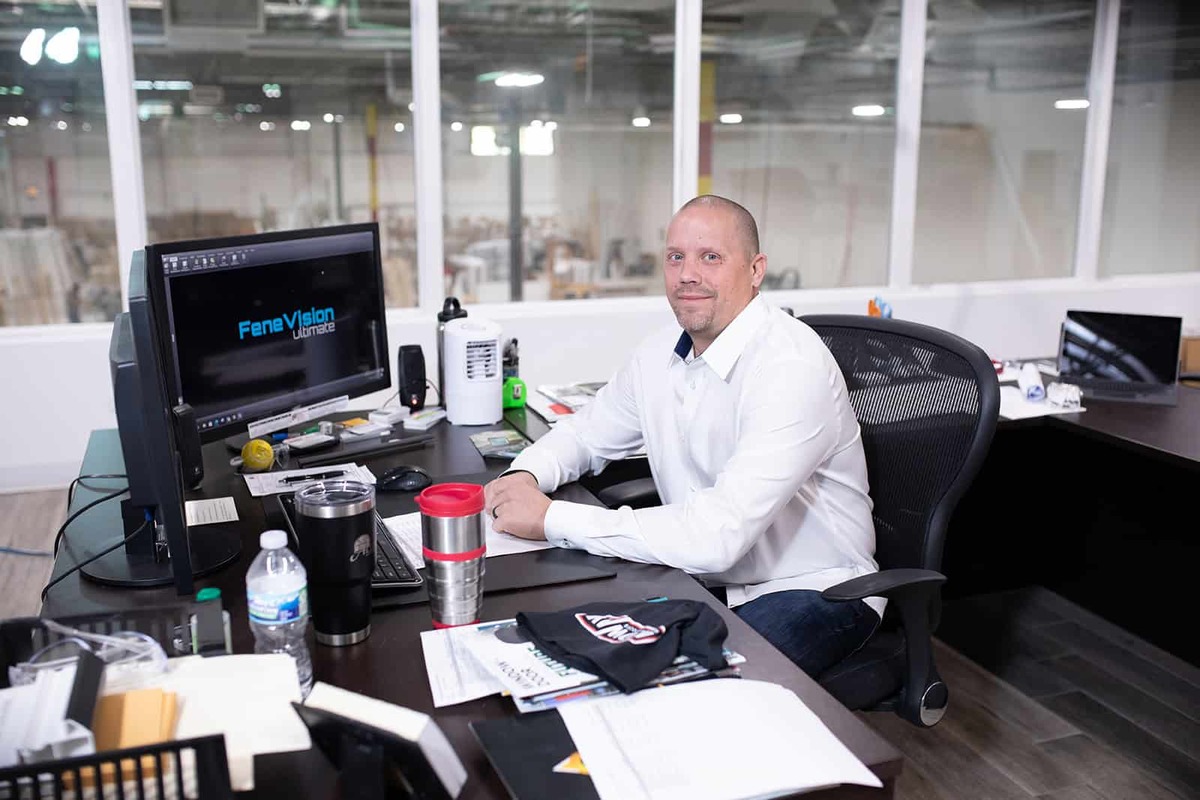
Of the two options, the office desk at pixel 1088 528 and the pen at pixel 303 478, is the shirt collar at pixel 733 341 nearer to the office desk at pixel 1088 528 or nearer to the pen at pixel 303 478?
the pen at pixel 303 478

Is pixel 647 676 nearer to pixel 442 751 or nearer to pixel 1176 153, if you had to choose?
pixel 442 751

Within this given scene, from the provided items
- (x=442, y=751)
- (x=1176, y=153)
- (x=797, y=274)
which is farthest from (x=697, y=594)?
(x=1176, y=153)

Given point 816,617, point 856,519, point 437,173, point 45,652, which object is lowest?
point 816,617

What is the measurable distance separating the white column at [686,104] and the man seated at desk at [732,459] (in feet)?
9.89

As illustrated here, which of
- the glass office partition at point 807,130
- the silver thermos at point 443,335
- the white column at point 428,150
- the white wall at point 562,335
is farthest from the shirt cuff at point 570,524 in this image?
the glass office partition at point 807,130

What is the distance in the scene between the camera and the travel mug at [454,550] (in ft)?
4.23

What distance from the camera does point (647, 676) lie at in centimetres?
115

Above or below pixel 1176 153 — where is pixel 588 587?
below

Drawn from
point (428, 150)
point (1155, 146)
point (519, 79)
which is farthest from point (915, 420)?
point (1155, 146)

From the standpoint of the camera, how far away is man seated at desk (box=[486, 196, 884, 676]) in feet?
5.38

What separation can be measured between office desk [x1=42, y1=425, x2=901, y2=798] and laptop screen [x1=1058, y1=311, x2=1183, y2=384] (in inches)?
77.5

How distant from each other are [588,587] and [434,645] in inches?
11.5

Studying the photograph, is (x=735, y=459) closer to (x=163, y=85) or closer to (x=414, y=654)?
(x=414, y=654)

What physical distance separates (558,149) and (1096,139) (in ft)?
10.1
